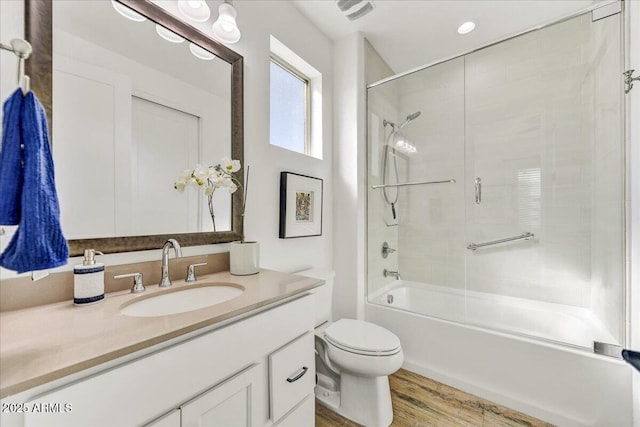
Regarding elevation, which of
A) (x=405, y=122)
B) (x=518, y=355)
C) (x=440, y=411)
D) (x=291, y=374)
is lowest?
(x=440, y=411)

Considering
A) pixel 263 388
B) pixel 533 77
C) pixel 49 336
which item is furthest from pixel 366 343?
pixel 533 77

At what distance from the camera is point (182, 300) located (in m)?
1.03

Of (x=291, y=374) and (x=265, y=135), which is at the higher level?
(x=265, y=135)

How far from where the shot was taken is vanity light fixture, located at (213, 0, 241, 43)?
1.23 metres

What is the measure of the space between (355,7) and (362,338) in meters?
2.19

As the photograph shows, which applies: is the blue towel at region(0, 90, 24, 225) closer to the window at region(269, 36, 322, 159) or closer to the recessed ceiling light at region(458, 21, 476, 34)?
the window at region(269, 36, 322, 159)

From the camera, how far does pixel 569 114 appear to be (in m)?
1.92

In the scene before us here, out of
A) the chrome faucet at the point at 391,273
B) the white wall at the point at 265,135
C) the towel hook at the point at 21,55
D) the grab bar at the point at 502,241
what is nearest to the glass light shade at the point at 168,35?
the white wall at the point at 265,135

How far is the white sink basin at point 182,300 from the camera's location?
900 millimetres

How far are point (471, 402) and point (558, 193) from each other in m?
1.62

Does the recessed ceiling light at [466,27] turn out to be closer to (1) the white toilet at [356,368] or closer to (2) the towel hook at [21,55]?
(1) the white toilet at [356,368]

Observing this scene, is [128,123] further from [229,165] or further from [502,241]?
[502,241]

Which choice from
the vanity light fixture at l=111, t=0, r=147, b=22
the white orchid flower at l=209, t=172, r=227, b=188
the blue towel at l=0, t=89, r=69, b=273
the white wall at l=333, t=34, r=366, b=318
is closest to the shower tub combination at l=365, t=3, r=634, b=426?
the white wall at l=333, t=34, r=366, b=318

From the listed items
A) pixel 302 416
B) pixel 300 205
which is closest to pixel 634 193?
pixel 300 205
